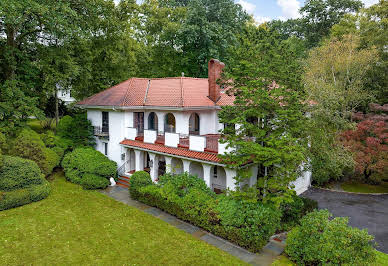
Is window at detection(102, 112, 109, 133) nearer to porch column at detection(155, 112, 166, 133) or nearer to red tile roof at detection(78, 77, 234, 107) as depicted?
red tile roof at detection(78, 77, 234, 107)

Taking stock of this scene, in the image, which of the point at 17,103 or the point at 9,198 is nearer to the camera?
the point at 9,198

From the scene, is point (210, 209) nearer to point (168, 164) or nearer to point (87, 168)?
point (168, 164)

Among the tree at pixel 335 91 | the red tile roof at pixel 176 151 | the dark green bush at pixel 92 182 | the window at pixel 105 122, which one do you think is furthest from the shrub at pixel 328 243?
the window at pixel 105 122

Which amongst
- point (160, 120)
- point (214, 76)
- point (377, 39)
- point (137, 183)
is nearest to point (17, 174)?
point (137, 183)

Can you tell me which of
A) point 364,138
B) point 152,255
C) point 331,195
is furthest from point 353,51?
point 152,255

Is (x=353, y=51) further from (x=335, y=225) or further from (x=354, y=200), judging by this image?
(x=335, y=225)

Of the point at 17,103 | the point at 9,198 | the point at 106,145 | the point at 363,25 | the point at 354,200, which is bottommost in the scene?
the point at 354,200
